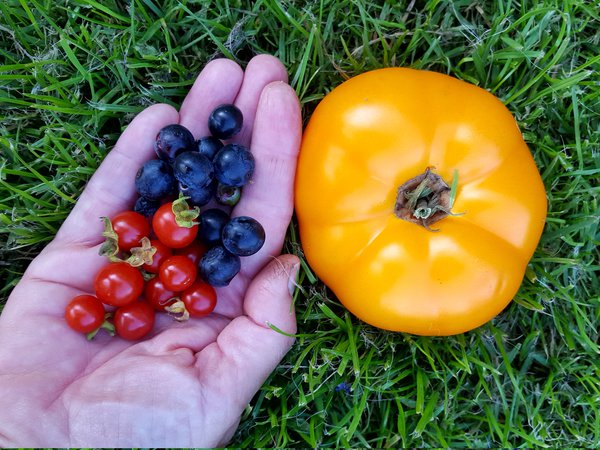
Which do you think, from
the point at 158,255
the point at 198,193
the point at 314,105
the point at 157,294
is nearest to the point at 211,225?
the point at 198,193

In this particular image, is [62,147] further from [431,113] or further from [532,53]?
[532,53]

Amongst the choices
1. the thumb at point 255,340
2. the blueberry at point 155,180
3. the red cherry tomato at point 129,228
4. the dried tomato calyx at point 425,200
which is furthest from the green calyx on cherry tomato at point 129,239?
the dried tomato calyx at point 425,200

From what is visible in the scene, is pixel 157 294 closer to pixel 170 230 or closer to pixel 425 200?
pixel 170 230

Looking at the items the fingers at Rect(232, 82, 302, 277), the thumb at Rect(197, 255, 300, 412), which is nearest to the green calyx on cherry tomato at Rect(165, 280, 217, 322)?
the thumb at Rect(197, 255, 300, 412)

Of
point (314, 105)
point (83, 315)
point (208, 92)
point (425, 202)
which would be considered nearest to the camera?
point (425, 202)

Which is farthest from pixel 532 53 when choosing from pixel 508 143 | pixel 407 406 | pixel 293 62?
pixel 407 406

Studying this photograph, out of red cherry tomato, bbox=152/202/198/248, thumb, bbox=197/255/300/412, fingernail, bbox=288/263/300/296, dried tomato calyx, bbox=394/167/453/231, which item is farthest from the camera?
fingernail, bbox=288/263/300/296

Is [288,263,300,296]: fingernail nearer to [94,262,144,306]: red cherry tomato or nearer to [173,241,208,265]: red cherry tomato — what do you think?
[173,241,208,265]: red cherry tomato
